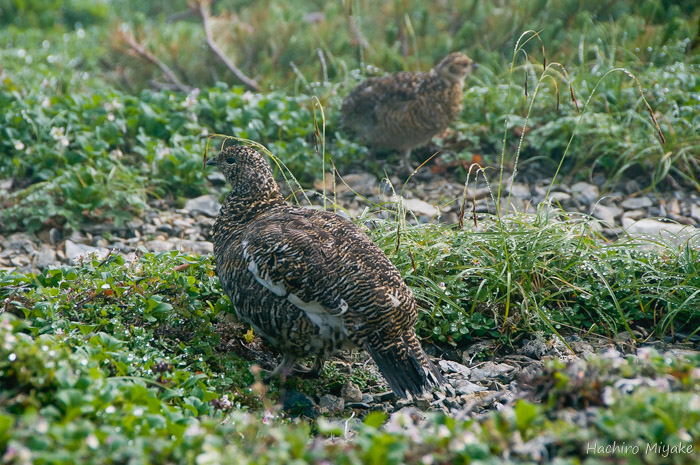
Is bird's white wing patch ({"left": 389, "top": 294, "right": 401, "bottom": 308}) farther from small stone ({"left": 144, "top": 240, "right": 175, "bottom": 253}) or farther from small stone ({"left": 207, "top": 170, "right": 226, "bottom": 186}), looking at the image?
small stone ({"left": 207, "top": 170, "right": 226, "bottom": 186})

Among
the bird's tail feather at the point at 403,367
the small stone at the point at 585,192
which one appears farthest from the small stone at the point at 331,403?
the small stone at the point at 585,192

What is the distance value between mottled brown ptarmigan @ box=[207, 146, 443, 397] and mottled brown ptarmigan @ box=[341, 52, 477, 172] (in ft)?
8.28

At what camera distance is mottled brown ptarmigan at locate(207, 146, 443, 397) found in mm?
3350

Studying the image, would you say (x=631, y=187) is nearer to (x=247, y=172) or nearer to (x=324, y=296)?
(x=247, y=172)

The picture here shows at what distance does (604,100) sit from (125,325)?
16.4 ft

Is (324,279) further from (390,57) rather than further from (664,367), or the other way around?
(390,57)

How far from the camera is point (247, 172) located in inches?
169

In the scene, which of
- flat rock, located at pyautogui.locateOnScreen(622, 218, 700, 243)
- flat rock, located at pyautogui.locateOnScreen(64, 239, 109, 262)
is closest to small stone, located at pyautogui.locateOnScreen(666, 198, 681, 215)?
flat rock, located at pyautogui.locateOnScreen(622, 218, 700, 243)

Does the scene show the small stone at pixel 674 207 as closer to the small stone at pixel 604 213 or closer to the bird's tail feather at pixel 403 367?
the small stone at pixel 604 213

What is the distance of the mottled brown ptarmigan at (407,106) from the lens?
20.0 ft

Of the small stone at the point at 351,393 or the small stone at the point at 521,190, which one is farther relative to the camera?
the small stone at the point at 521,190

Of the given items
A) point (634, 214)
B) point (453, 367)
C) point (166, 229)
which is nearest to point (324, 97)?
point (166, 229)

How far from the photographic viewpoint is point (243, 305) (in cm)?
361

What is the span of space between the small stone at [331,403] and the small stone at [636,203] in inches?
133
